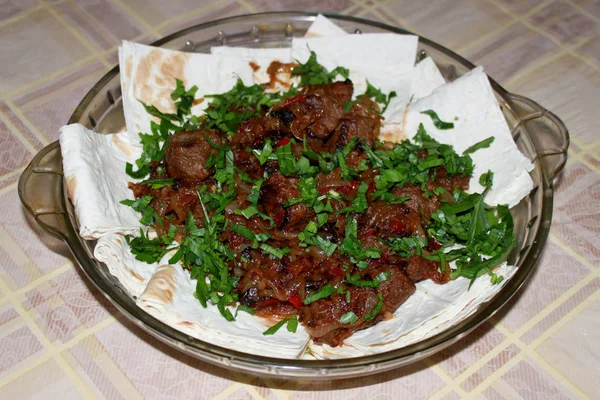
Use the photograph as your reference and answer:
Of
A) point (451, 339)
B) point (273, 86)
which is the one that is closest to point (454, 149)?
point (273, 86)

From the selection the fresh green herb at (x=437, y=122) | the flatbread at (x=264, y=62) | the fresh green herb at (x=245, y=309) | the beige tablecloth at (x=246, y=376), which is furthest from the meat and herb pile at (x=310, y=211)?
the beige tablecloth at (x=246, y=376)

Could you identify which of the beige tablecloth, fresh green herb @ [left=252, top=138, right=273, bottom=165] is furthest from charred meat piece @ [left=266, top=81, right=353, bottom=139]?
the beige tablecloth

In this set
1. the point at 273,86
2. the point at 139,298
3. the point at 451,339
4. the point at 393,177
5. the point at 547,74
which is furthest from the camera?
the point at 547,74

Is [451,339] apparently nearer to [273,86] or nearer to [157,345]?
[157,345]

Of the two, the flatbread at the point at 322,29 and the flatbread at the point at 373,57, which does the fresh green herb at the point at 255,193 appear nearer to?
the flatbread at the point at 373,57

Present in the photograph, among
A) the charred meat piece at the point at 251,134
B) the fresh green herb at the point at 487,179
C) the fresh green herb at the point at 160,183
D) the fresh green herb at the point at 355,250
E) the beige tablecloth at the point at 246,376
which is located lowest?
the beige tablecloth at the point at 246,376
